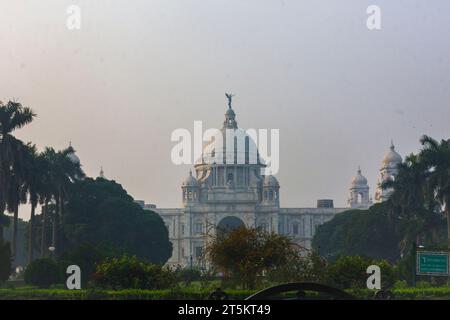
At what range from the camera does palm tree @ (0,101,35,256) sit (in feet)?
172

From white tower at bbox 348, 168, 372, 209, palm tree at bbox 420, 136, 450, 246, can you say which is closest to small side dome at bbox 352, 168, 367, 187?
white tower at bbox 348, 168, 372, 209

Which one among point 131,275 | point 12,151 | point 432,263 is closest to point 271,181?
point 12,151

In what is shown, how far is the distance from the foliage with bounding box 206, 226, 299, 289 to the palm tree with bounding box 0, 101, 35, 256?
1730cm

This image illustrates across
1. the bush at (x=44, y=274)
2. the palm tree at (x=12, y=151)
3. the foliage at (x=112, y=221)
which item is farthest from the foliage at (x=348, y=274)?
the foliage at (x=112, y=221)

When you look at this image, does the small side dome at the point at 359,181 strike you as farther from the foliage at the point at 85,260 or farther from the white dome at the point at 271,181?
the foliage at the point at 85,260

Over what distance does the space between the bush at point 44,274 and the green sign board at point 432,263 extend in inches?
668

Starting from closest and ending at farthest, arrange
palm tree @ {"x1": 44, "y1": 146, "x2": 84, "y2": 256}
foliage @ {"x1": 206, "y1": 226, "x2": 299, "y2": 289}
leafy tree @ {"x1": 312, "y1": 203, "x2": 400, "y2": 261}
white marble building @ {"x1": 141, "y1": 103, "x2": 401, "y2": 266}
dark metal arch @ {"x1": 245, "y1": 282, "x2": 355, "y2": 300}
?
dark metal arch @ {"x1": 245, "y1": 282, "x2": 355, "y2": 300}
foliage @ {"x1": 206, "y1": 226, "x2": 299, "y2": 289}
palm tree @ {"x1": 44, "y1": 146, "x2": 84, "y2": 256}
leafy tree @ {"x1": 312, "y1": 203, "x2": 400, "y2": 261}
white marble building @ {"x1": 141, "y1": 103, "x2": 401, "y2": 266}

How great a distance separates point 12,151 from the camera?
2087 inches

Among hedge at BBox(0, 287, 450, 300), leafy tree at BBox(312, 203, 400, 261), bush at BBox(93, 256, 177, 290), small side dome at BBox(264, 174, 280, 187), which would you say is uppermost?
small side dome at BBox(264, 174, 280, 187)

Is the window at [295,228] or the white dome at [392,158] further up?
the white dome at [392,158]

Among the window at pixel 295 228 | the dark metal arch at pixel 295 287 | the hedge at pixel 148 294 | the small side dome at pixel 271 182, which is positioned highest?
the small side dome at pixel 271 182

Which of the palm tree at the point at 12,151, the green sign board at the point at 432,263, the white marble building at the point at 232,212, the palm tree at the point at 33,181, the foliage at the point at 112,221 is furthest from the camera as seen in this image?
the white marble building at the point at 232,212

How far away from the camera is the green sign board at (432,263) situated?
3441cm

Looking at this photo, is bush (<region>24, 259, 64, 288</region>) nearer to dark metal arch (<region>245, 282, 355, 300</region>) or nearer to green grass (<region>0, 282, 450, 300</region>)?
green grass (<region>0, 282, 450, 300</region>)
